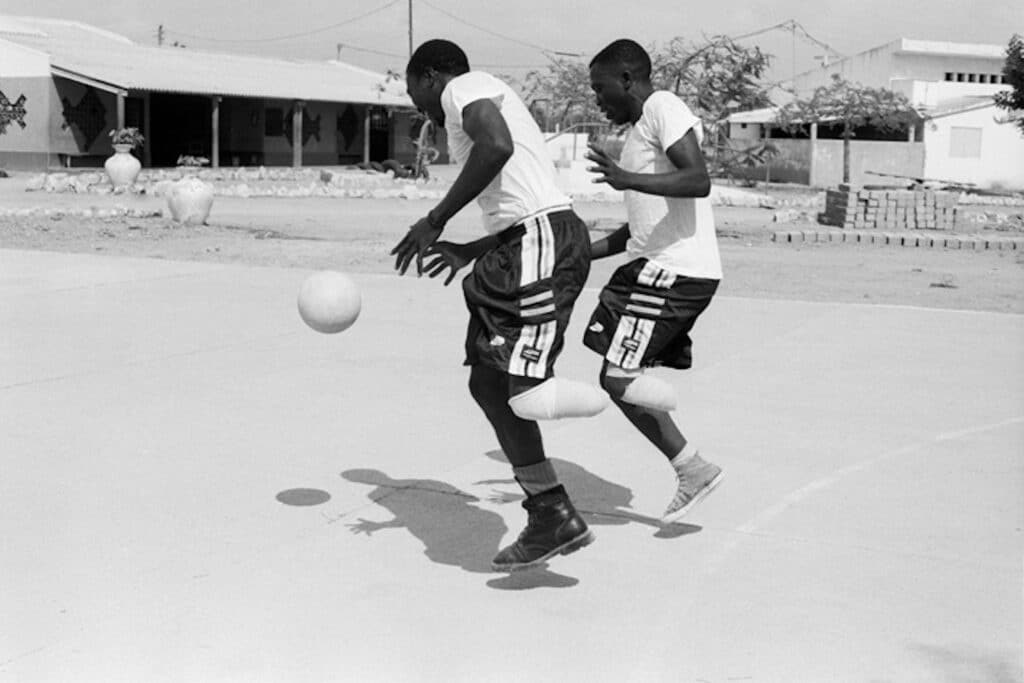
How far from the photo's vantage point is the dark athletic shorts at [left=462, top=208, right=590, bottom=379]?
4.46 meters

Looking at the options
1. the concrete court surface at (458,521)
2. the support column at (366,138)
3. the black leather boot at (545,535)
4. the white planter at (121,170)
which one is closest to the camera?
the concrete court surface at (458,521)

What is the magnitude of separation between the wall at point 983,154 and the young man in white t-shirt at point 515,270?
1784 inches

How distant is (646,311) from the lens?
5070mm

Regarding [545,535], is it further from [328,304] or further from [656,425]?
[328,304]

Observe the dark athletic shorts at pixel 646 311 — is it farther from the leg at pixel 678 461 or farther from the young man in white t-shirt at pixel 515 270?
the young man in white t-shirt at pixel 515 270

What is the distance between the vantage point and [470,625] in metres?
4.14

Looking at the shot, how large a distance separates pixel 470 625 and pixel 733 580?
979 mm

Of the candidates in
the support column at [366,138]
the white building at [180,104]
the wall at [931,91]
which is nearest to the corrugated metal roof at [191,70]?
the white building at [180,104]

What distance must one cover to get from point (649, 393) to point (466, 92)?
1292mm

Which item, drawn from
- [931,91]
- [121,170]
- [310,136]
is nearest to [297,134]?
[310,136]

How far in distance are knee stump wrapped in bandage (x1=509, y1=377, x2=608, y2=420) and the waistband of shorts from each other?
0.48 m

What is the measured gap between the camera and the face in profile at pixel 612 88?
496 cm

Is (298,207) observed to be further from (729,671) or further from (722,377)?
(729,671)

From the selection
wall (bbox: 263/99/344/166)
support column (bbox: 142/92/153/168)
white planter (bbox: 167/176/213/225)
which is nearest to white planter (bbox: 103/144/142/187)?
white planter (bbox: 167/176/213/225)
